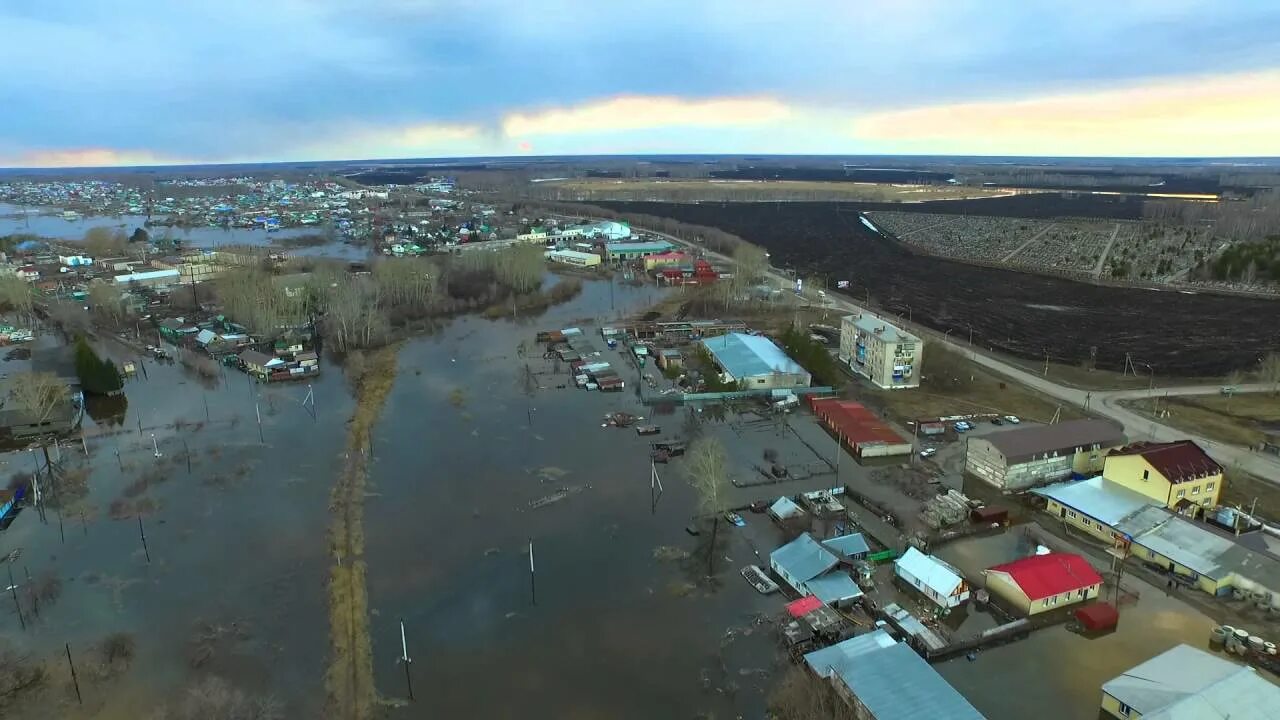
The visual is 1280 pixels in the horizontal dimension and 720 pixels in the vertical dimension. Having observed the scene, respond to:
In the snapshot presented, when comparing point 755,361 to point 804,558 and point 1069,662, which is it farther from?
point 1069,662

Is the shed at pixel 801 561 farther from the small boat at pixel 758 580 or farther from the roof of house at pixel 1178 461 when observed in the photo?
the roof of house at pixel 1178 461

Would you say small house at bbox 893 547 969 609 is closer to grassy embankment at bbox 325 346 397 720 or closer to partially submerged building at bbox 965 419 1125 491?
partially submerged building at bbox 965 419 1125 491

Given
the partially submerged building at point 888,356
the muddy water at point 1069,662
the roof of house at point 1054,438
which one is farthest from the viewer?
the partially submerged building at point 888,356

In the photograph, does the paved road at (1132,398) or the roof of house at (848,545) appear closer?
the roof of house at (848,545)

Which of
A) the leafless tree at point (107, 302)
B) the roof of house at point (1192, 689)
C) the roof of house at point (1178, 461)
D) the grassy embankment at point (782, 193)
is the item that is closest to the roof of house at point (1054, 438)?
the roof of house at point (1178, 461)

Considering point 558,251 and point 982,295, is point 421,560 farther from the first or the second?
point 558,251

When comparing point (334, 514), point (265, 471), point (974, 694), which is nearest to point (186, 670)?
point (334, 514)

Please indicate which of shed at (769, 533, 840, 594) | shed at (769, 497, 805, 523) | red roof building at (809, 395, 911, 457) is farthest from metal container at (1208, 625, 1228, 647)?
red roof building at (809, 395, 911, 457)
